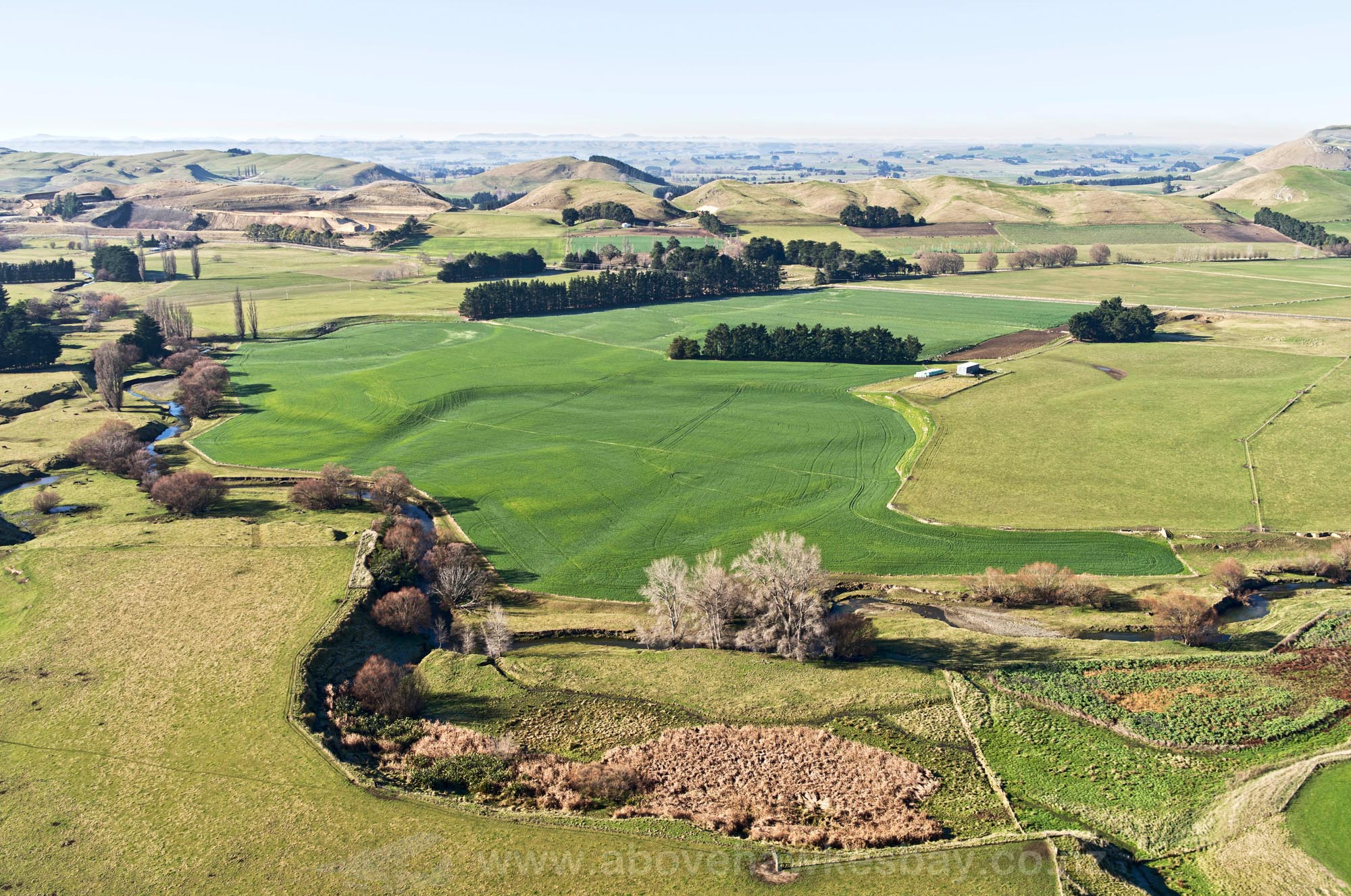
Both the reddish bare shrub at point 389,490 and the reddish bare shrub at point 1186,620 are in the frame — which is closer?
the reddish bare shrub at point 1186,620

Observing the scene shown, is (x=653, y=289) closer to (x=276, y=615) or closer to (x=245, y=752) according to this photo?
(x=276, y=615)

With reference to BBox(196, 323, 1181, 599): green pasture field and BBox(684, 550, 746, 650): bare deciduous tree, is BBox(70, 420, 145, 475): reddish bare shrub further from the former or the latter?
BBox(684, 550, 746, 650): bare deciduous tree

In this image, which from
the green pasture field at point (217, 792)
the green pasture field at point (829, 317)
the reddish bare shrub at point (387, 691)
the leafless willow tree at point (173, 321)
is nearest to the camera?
the green pasture field at point (217, 792)

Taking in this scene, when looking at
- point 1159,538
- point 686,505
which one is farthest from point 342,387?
point 1159,538

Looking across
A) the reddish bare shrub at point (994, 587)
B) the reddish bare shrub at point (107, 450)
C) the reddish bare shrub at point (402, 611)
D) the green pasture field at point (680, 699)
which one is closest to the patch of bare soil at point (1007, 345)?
the reddish bare shrub at point (994, 587)

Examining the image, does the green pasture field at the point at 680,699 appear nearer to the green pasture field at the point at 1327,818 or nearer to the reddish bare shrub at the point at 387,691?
the reddish bare shrub at the point at 387,691

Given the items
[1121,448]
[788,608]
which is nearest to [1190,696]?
[788,608]

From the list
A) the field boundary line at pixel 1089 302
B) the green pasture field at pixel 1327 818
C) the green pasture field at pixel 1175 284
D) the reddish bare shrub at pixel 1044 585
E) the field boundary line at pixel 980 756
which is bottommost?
the field boundary line at pixel 980 756
